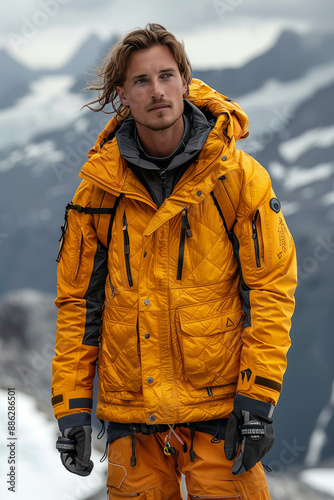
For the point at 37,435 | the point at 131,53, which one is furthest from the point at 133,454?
the point at 37,435

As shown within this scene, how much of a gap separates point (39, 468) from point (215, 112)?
7.33 feet

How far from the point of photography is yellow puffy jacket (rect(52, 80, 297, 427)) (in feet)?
4.72

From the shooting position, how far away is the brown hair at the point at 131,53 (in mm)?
1557

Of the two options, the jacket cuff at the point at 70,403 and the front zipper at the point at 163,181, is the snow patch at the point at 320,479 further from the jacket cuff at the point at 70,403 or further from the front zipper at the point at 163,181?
the front zipper at the point at 163,181

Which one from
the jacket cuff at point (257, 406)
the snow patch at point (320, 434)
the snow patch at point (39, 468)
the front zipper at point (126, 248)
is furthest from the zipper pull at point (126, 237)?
the snow patch at point (320, 434)

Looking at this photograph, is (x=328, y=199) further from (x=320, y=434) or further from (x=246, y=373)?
(x=246, y=373)

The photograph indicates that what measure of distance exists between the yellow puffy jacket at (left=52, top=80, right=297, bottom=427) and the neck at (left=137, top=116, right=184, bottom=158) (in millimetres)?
96

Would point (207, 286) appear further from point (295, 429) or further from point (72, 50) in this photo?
point (72, 50)

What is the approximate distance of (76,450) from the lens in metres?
1.58

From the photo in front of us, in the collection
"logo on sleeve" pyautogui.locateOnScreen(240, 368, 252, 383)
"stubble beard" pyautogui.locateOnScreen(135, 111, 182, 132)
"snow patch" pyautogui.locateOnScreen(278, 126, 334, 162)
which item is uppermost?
"snow patch" pyautogui.locateOnScreen(278, 126, 334, 162)

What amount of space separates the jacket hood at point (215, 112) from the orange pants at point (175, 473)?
0.82m

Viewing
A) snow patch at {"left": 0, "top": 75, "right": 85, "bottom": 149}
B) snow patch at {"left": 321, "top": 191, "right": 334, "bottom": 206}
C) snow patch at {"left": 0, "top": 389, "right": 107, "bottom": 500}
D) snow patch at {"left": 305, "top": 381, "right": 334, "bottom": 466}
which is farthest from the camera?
snow patch at {"left": 0, "top": 75, "right": 85, "bottom": 149}

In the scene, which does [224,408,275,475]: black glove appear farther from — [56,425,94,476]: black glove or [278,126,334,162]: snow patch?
[278,126,334,162]: snow patch

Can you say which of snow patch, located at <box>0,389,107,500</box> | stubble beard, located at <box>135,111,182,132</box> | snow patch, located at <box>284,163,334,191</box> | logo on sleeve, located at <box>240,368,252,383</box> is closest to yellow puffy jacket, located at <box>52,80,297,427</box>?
logo on sleeve, located at <box>240,368,252,383</box>
